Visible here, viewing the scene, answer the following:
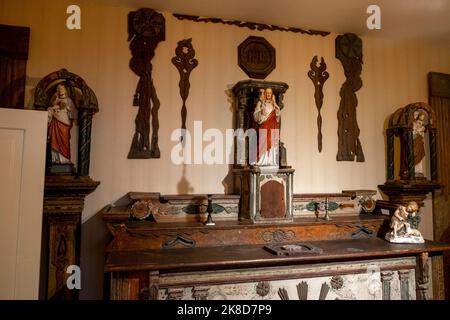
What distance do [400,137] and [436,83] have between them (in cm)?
99

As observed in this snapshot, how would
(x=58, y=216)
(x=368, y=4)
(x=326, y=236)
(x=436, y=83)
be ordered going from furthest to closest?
(x=436, y=83) < (x=368, y=4) < (x=326, y=236) < (x=58, y=216)

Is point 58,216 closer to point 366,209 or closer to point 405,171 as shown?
point 366,209

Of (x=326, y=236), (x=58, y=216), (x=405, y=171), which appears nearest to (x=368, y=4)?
(x=405, y=171)

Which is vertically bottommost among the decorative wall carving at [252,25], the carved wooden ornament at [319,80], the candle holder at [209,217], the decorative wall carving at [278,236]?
the decorative wall carving at [278,236]

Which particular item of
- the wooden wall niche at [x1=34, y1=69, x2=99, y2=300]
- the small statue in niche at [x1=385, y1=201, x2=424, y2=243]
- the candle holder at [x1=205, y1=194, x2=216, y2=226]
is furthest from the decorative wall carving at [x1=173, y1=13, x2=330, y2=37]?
the small statue in niche at [x1=385, y1=201, x2=424, y2=243]

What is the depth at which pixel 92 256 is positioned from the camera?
278cm

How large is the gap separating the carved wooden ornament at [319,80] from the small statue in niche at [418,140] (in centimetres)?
107

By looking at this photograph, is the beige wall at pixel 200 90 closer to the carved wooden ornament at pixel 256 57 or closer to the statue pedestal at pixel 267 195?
the carved wooden ornament at pixel 256 57

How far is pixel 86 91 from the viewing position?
103 inches

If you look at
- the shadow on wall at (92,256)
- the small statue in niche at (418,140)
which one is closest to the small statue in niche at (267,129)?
the shadow on wall at (92,256)

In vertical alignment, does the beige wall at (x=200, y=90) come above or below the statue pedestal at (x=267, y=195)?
above

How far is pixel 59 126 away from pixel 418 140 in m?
3.74

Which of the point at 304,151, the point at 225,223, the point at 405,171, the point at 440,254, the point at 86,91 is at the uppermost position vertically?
the point at 86,91

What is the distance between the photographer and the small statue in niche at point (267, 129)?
9.09ft
